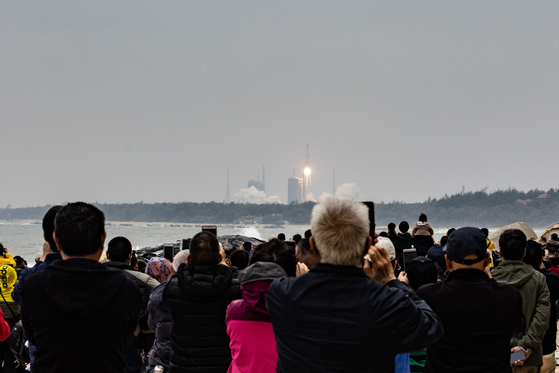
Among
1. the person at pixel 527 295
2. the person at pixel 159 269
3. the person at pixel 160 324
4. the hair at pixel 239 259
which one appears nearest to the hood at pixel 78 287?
the person at pixel 160 324

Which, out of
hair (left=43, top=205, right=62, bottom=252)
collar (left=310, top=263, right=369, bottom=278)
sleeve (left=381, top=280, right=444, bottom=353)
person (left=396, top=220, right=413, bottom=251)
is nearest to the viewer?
sleeve (left=381, top=280, right=444, bottom=353)

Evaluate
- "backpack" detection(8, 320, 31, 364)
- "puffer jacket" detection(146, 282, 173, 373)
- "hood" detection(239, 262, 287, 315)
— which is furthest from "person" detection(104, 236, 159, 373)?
"hood" detection(239, 262, 287, 315)

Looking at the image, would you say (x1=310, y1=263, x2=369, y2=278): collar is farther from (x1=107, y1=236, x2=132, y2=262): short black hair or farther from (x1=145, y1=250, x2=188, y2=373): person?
(x1=107, y1=236, x2=132, y2=262): short black hair

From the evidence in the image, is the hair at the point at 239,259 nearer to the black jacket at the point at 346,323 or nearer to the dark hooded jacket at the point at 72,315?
the dark hooded jacket at the point at 72,315

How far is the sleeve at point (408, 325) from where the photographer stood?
1900mm

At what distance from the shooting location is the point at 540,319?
348 centimetres

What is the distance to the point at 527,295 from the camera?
→ 11.6 feet

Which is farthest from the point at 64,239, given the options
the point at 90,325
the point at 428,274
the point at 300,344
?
the point at 428,274

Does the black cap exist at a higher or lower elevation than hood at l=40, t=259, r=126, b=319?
higher

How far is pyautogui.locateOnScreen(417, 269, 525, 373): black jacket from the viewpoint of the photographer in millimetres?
2568

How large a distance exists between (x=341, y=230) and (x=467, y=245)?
108cm

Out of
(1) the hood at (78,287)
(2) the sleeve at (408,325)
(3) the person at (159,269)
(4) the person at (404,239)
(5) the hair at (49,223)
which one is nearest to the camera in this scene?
(2) the sleeve at (408,325)

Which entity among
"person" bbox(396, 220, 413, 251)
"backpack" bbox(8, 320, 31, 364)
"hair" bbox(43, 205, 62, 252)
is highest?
"hair" bbox(43, 205, 62, 252)

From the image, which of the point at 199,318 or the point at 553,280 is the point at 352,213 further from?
the point at 553,280
